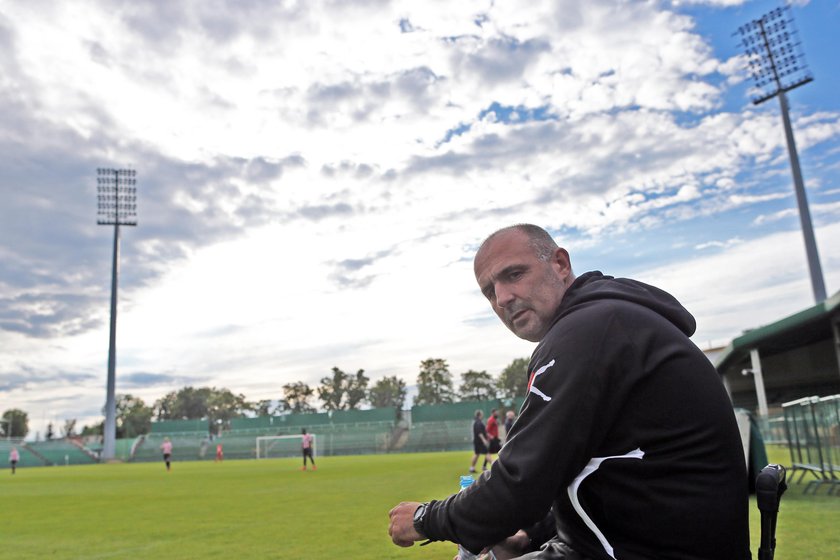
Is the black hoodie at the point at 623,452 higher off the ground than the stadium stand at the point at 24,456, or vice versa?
the black hoodie at the point at 623,452

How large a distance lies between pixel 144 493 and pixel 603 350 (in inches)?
695

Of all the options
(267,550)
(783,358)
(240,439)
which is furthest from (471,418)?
(267,550)

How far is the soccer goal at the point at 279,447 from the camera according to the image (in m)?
57.8

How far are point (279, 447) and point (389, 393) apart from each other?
175 ft

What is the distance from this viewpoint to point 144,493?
1691 centimetres

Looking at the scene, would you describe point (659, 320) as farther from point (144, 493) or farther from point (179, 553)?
point (144, 493)

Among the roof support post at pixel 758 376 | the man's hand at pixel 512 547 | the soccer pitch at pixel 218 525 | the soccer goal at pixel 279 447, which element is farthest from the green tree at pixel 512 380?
the man's hand at pixel 512 547

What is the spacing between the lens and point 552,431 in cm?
176

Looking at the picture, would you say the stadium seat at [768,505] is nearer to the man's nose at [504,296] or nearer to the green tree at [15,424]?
the man's nose at [504,296]

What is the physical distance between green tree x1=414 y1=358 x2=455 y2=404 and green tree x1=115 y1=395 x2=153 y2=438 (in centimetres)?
5864

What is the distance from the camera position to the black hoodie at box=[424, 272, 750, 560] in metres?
1.76

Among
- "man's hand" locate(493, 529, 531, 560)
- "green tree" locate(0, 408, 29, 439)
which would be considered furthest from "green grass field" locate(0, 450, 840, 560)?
"green tree" locate(0, 408, 29, 439)

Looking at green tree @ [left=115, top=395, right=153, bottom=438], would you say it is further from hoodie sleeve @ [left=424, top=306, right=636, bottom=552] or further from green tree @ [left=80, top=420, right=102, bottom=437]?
hoodie sleeve @ [left=424, top=306, right=636, bottom=552]

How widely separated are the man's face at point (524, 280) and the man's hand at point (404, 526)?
2.37 feet
